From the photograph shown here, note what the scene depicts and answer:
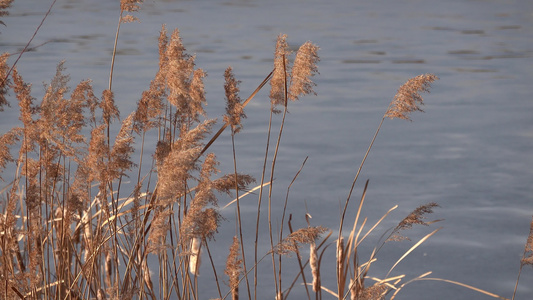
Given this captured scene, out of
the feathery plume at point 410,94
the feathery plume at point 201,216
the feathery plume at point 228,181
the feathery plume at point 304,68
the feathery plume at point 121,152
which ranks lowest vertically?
the feathery plume at point 201,216

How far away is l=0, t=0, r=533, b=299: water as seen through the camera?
350 centimetres

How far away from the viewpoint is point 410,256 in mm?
3309

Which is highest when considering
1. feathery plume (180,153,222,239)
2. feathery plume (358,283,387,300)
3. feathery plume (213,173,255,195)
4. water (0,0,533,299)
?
feathery plume (213,173,255,195)

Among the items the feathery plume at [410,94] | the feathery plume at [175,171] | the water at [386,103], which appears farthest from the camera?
the water at [386,103]

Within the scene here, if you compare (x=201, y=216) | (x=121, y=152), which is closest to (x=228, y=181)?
(x=201, y=216)

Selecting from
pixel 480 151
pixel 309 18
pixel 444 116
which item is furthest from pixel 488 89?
pixel 309 18

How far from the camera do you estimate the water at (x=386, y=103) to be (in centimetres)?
350

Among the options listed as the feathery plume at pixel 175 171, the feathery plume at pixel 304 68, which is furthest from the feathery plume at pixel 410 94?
the feathery plume at pixel 175 171

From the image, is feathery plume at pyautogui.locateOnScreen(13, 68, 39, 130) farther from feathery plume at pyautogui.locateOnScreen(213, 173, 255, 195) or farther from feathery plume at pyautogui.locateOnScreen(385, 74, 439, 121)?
feathery plume at pyautogui.locateOnScreen(385, 74, 439, 121)

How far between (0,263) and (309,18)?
9.07m

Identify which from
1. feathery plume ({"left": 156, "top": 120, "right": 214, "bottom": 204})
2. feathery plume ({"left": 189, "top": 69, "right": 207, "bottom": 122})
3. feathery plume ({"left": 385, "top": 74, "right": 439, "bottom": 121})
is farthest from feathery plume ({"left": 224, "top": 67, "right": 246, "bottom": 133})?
feathery plume ({"left": 385, "top": 74, "right": 439, "bottom": 121})

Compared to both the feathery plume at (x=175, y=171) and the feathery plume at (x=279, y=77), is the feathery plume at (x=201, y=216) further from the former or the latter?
the feathery plume at (x=279, y=77)

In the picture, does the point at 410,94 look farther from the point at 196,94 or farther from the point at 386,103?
the point at 386,103

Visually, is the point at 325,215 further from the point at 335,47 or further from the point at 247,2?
the point at 247,2
